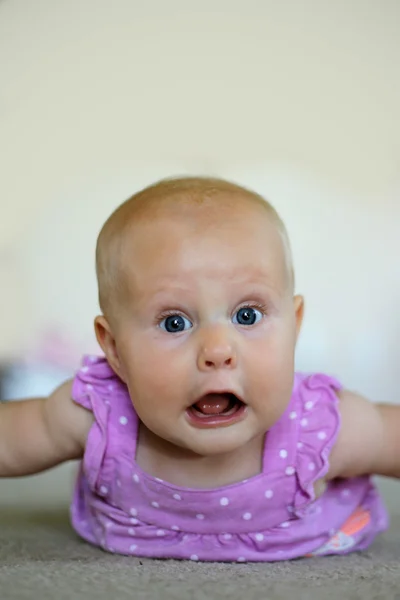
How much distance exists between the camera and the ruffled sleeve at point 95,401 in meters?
0.93

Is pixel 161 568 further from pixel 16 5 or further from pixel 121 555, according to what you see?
pixel 16 5

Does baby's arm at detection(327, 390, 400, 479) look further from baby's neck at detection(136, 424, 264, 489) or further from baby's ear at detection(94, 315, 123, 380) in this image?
baby's ear at detection(94, 315, 123, 380)

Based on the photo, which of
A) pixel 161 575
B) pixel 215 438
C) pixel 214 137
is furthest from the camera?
pixel 214 137

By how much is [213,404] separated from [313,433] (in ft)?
0.55

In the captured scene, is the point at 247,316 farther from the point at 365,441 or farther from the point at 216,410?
the point at 365,441

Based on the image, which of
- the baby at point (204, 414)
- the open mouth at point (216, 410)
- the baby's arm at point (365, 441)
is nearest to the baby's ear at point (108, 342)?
the baby at point (204, 414)

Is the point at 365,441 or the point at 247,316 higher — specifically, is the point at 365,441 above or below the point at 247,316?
below

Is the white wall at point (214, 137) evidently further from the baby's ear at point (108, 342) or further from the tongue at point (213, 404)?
the tongue at point (213, 404)

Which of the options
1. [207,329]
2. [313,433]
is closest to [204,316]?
[207,329]

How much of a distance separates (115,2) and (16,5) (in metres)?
0.22

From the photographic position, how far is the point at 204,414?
816 millimetres

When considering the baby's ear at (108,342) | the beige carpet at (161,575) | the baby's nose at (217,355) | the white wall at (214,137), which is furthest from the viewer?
the white wall at (214,137)

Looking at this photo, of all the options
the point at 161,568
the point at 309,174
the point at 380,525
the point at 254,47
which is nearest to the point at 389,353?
the point at 309,174

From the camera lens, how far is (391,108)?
6.29 feet
